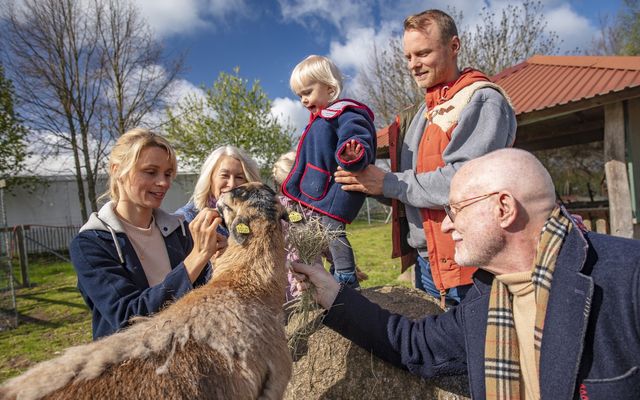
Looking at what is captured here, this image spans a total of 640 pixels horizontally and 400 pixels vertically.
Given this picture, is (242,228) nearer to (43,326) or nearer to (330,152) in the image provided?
(330,152)

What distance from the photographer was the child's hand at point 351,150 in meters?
3.18

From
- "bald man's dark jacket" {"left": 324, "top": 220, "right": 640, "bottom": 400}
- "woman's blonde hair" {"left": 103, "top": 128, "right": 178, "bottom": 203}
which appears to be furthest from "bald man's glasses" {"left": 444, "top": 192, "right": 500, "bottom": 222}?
"woman's blonde hair" {"left": 103, "top": 128, "right": 178, "bottom": 203}

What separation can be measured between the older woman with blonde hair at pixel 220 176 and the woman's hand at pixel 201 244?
188 centimetres

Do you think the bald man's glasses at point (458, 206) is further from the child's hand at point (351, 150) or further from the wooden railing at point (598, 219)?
the wooden railing at point (598, 219)

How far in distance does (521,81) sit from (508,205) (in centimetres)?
1081

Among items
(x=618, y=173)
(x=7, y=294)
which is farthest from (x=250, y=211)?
(x=7, y=294)

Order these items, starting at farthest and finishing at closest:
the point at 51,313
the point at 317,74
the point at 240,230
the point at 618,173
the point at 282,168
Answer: the point at 51,313 → the point at 618,173 → the point at 282,168 → the point at 317,74 → the point at 240,230

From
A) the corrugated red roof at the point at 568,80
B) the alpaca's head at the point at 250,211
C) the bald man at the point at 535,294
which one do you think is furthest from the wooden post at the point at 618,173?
the alpaca's head at the point at 250,211

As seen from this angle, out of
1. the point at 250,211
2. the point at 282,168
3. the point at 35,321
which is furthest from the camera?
the point at 35,321

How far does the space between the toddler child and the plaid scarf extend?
4.58 ft

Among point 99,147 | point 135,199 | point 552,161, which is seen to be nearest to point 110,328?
point 135,199

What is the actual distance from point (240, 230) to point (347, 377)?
1235 millimetres

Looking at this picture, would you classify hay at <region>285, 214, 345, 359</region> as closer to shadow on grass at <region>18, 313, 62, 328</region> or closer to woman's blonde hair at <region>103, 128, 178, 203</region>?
woman's blonde hair at <region>103, 128, 178, 203</region>

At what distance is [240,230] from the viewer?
2.66 m
